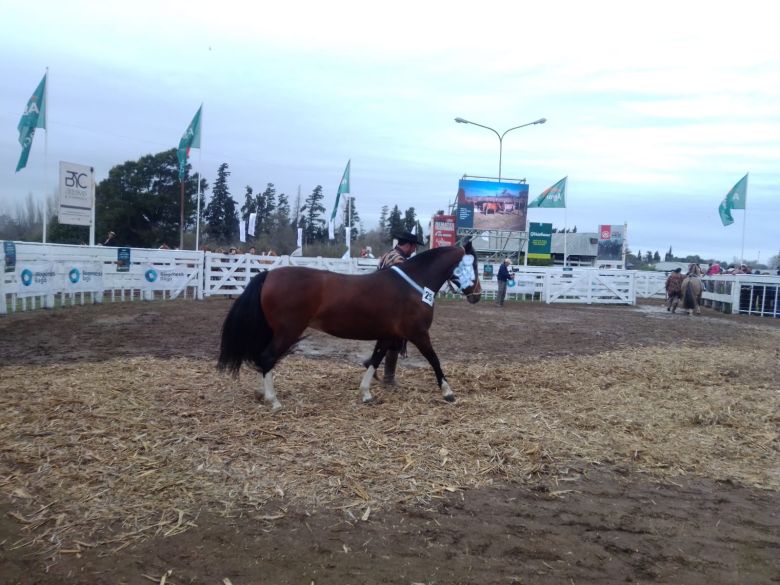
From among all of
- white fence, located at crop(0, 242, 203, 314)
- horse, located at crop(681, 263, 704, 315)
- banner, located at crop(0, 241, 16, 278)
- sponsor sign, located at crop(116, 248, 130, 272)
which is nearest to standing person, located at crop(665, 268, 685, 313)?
horse, located at crop(681, 263, 704, 315)

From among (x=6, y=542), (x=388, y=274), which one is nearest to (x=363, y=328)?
(x=388, y=274)

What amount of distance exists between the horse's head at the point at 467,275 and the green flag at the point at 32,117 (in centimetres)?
1576

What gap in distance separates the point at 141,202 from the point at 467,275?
35554mm

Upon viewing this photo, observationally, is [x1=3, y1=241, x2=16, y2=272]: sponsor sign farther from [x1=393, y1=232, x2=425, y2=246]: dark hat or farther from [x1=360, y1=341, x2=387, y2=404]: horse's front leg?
[x1=360, y1=341, x2=387, y2=404]: horse's front leg

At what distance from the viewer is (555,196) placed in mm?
35781

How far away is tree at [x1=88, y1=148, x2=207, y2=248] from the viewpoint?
37375 mm

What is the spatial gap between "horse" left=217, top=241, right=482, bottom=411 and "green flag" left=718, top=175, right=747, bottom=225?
27426 millimetres

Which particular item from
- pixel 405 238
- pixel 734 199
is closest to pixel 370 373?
pixel 405 238

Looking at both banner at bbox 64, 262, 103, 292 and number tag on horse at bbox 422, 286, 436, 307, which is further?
banner at bbox 64, 262, 103, 292

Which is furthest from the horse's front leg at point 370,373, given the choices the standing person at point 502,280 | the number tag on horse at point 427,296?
the standing person at point 502,280

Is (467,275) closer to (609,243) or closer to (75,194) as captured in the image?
(75,194)

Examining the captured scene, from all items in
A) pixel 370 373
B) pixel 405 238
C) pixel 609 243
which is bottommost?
pixel 370 373

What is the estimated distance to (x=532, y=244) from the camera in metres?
42.9

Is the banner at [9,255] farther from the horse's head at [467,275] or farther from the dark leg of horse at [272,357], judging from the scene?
the horse's head at [467,275]
